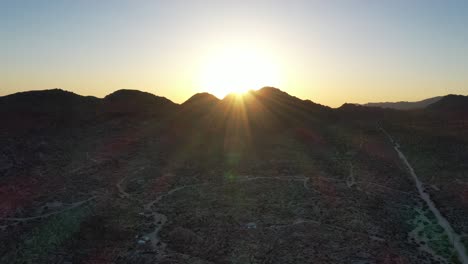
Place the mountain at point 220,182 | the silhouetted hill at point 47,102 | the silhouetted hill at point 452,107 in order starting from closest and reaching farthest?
1. the mountain at point 220,182
2. the silhouetted hill at point 47,102
3. the silhouetted hill at point 452,107

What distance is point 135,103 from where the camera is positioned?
302 ft

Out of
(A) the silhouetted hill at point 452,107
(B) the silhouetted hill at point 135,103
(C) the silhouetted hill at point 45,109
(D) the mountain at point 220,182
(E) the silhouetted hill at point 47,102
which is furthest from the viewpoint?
(A) the silhouetted hill at point 452,107

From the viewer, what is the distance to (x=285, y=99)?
101000 mm

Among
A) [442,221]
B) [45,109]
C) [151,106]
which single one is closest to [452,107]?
[442,221]

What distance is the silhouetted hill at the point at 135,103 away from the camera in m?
85.9

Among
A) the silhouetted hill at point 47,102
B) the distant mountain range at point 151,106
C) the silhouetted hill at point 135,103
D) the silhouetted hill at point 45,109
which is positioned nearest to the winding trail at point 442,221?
the distant mountain range at point 151,106

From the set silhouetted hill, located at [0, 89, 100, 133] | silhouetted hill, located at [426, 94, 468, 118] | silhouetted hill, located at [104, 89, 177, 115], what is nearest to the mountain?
silhouetted hill, located at [0, 89, 100, 133]

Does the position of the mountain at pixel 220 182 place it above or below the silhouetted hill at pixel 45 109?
below

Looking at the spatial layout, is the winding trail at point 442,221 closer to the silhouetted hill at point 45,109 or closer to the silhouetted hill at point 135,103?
the silhouetted hill at point 135,103

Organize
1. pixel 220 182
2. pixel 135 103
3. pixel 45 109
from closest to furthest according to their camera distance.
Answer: pixel 220 182 < pixel 45 109 < pixel 135 103

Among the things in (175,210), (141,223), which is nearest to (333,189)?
(175,210)

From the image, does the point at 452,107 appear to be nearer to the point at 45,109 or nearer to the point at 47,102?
the point at 45,109

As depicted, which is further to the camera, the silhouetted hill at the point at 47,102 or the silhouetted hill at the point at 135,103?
the silhouetted hill at the point at 135,103

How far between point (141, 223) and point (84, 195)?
12.2 metres
